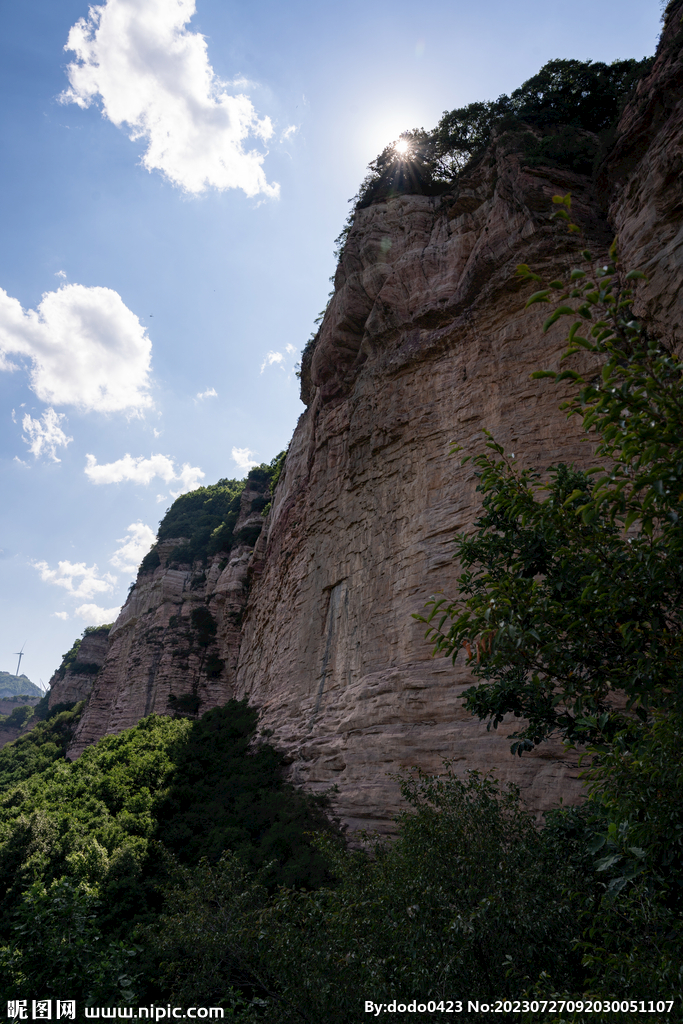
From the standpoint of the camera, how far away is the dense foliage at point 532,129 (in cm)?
1600

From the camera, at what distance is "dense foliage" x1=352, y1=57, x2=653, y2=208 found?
16000mm

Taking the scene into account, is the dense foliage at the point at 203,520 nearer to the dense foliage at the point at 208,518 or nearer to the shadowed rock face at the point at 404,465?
the dense foliage at the point at 208,518

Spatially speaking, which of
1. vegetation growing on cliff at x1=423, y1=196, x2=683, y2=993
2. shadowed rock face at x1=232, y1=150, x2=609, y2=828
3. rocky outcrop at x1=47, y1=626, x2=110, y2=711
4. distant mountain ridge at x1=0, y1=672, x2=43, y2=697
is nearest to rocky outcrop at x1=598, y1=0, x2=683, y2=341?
shadowed rock face at x1=232, y1=150, x2=609, y2=828

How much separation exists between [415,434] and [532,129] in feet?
36.3

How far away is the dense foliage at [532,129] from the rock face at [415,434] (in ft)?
3.40

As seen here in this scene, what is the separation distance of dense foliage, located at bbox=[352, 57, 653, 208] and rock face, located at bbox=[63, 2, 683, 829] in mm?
1035

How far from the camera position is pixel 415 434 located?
627 inches

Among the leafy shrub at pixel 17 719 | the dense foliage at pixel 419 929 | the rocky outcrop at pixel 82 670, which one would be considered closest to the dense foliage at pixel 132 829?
the dense foliage at pixel 419 929

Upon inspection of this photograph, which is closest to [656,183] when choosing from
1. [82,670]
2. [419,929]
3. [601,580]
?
[601,580]

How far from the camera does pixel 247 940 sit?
6363 mm

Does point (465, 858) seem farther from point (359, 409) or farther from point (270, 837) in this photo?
point (359, 409)

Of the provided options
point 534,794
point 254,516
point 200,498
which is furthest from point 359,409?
point 200,498

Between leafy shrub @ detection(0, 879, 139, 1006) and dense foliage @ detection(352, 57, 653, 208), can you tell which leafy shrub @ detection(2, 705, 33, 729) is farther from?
dense foliage @ detection(352, 57, 653, 208)

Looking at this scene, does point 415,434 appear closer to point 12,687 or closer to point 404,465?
point 404,465
